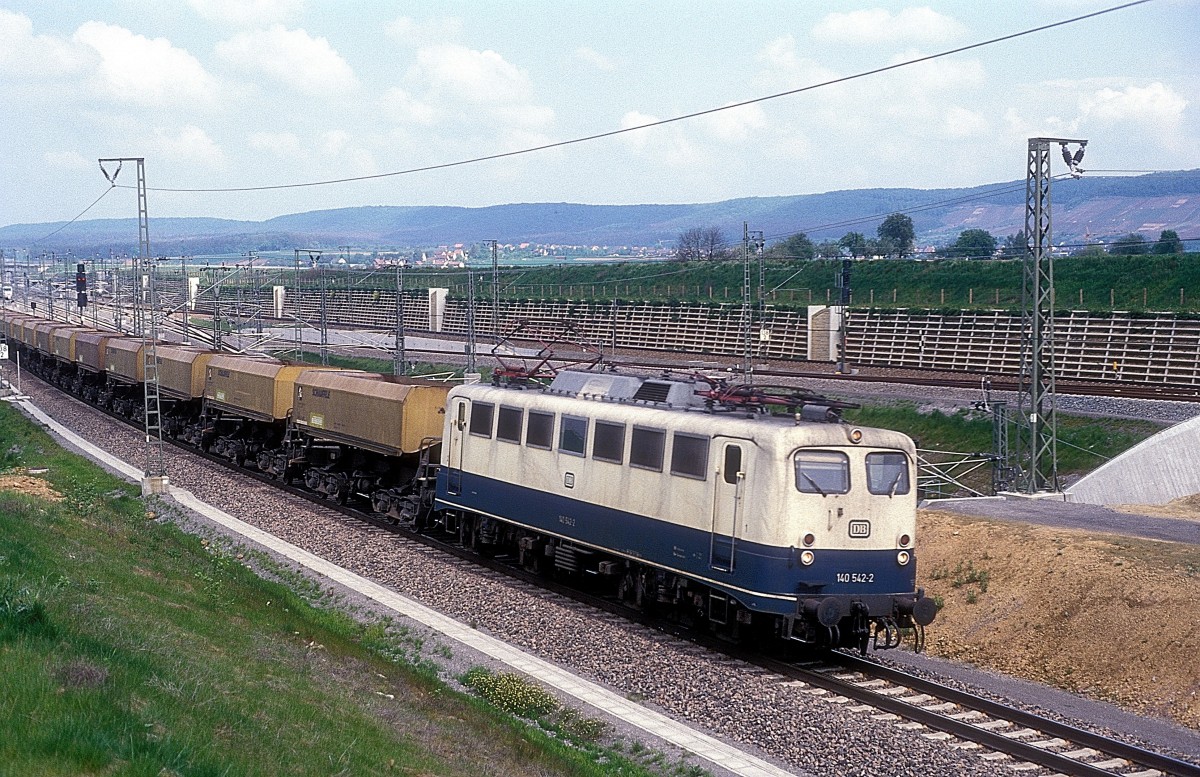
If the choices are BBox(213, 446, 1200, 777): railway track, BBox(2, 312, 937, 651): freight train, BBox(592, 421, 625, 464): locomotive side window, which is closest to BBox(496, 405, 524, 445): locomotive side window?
BBox(2, 312, 937, 651): freight train

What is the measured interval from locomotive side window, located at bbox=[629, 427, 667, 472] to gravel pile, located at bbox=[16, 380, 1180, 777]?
7.84ft

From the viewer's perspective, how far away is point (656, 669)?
15.3m

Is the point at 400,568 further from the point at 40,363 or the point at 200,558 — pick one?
the point at 40,363

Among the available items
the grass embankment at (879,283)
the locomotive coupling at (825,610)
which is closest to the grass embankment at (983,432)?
the grass embankment at (879,283)

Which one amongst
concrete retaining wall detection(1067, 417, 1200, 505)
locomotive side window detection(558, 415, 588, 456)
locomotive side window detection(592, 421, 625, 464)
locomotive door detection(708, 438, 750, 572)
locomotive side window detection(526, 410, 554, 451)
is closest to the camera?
locomotive door detection(708, 438, 750, 572)

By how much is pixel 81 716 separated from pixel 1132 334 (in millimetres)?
49072

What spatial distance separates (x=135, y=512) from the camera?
1084 inches

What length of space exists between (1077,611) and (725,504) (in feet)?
19.5

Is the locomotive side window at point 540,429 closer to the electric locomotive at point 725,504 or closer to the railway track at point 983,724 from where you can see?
the electric locomotive at point 725,504

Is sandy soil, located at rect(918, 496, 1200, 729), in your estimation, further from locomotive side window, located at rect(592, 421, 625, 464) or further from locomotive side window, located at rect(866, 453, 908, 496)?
locomotive side window, located at rect(592, 421, 625, 464)

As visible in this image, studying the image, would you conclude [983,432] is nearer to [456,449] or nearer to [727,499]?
[456,449]

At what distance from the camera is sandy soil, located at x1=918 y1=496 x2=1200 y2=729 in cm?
1577

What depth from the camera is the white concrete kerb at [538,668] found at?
1213cm

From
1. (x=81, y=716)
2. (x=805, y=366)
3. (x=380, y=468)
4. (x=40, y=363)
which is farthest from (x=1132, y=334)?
(x=40, y=363)
